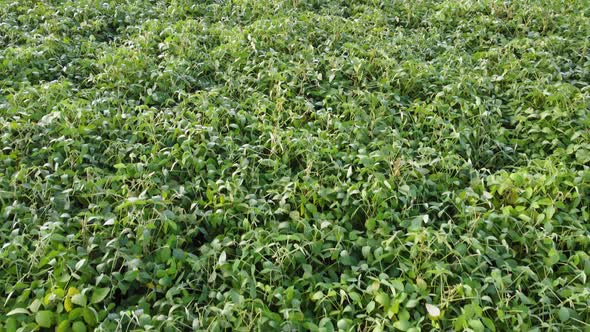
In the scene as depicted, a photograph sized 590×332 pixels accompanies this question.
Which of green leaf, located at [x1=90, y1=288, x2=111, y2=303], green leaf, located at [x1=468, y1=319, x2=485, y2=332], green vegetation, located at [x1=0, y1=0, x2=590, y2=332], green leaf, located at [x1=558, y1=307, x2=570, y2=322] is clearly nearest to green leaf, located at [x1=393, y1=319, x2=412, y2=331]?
green vegetation, located at [x1=0, y1=0, x2=590, y2=332]

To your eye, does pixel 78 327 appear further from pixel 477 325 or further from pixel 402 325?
pixel 477 325

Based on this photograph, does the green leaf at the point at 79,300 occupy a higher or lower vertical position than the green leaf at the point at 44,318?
higher

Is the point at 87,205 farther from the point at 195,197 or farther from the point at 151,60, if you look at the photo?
the point at 151,60

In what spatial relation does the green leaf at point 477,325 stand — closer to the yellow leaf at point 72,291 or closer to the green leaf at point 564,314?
the green leaf at point 564,314

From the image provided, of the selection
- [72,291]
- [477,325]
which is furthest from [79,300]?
[477,325]

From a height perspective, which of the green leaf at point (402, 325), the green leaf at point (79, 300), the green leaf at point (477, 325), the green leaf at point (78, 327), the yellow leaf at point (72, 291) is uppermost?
the green leaf at point (477, 325)

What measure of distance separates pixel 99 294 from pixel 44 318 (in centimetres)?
20

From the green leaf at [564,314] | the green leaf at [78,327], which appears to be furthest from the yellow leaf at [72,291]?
the green leaf at [564,314]

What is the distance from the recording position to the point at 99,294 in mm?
2014

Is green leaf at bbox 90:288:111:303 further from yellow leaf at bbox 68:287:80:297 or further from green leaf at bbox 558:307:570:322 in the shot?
green leaf at bbox 558:307:570:322

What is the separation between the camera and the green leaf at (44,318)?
74.8 inches

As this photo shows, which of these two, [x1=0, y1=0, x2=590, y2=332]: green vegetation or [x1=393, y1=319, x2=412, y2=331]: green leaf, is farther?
[x1=0, y1=0, x2=590, y2=332]: green vegetation

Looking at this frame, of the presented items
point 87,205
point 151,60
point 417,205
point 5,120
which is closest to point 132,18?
point 151,60

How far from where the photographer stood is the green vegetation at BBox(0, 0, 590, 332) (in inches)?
80.3
